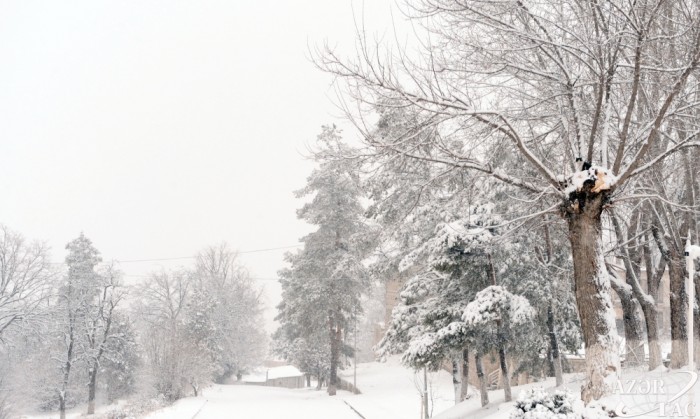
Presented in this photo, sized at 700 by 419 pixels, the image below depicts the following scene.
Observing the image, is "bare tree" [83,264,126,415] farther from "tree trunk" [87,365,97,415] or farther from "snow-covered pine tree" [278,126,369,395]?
"snow-covered pine tree" [278,126,369,395]

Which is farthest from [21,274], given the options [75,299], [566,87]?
[566,87]

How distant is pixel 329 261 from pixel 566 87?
24392mm

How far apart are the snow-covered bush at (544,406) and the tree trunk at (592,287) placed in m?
0.76

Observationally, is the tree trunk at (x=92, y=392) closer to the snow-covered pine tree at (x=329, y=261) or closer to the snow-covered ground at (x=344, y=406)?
the snow-covered ground at (x=344, y=406)

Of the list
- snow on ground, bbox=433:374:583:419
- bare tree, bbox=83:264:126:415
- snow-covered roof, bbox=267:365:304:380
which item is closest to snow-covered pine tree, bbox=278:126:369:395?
bare tree, bbox=83:264:126:415

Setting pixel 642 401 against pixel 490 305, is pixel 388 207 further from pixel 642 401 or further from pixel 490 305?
pixel 642 401

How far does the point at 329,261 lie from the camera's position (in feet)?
106

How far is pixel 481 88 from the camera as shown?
10.0 metres

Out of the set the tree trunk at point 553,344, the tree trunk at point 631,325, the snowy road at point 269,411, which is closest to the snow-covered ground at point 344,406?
the snowy road at point 269,411

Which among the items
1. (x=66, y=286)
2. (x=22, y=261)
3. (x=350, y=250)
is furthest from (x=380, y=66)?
Answer: (x=66, y=286)

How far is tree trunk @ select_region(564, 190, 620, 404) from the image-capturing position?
764 centimetres

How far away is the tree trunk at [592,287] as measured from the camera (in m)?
7.64

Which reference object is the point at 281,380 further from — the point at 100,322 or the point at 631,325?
the point at 631,325

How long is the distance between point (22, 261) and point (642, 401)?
36.3 metres
